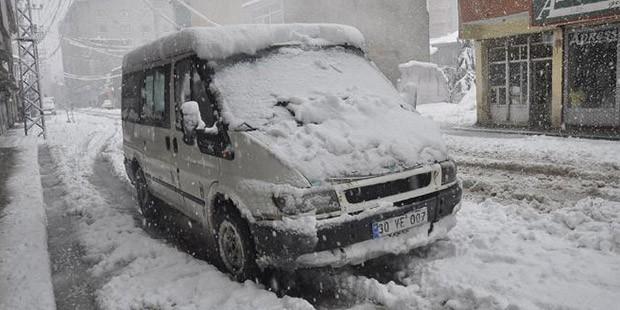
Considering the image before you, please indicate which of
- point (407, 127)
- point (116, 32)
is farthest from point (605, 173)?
point (116, 32)

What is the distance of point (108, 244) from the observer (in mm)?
5996

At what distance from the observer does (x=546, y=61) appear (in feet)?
58.1

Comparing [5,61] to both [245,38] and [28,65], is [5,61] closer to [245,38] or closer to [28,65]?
[28,65]

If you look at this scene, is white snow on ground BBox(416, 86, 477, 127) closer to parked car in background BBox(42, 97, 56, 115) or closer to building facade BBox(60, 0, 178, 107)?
parked car in background BBox(42, 97, 56, 115)

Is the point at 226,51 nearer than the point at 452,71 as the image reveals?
Yes

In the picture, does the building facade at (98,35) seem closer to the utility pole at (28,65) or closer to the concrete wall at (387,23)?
the concrete wall at (387,23)

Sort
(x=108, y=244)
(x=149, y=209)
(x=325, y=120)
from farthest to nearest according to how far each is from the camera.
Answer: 1. (x=149, y=209)
2. (x=108, y=244)
3. (x=325, y=120)

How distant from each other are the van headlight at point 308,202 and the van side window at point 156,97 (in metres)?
2.47

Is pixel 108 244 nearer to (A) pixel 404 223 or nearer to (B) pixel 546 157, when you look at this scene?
(A) pixel 404 223

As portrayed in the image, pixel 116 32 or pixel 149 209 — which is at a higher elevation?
pixel 116 32

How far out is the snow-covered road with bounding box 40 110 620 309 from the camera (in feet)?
12.8

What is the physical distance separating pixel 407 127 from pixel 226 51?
186 cm

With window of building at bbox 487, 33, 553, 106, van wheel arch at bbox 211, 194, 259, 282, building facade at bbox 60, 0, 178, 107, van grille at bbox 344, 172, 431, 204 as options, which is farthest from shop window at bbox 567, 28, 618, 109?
building facade at bbox 60, 0, 178, 107

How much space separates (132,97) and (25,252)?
2627 millimetres
